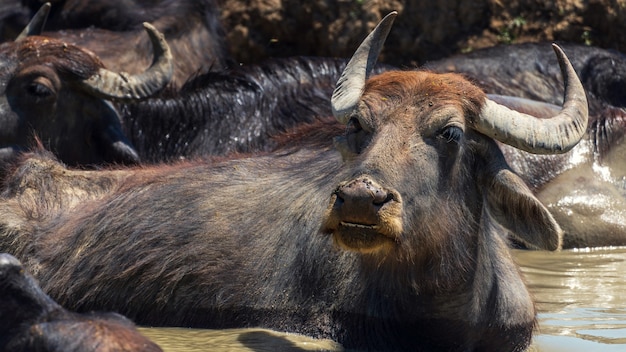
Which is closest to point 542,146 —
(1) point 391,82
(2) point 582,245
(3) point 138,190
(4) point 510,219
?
(4) point 510,219

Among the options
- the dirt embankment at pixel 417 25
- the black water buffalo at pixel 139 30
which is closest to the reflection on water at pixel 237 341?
the black water buffalo at pixel 139 30

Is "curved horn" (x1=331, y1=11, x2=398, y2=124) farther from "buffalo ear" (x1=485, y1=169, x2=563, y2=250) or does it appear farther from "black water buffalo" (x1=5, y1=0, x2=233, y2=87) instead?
"black water buffalo" (x1=5, y1=0, x2=233, y2=87)

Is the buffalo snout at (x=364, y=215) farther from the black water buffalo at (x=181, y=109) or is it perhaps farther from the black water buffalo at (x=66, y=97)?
the black water buffalo at (x=66, y=97)

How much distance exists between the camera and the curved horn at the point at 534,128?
6.17 metres

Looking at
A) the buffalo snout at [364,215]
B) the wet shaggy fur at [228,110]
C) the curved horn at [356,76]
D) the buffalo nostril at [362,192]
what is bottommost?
the wet shaggy fur at [228,110]

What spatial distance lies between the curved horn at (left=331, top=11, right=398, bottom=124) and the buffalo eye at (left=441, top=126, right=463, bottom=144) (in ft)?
1.62

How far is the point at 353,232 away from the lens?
18.3 ft

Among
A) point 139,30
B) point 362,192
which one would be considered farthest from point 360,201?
point 139,30

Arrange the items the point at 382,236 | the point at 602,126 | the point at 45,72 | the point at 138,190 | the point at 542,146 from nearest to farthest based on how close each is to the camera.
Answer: the point at 382,236 → the point at 542,146 → the point at 138,190 → the point at 45,72 → the point at 602,126

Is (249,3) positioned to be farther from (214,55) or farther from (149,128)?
(149,128)

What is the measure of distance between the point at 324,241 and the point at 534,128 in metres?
1.25

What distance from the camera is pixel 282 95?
10.8m

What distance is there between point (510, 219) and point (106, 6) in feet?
24.0

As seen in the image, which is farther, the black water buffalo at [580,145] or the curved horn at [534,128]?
the black water buffalo at [580,145]
